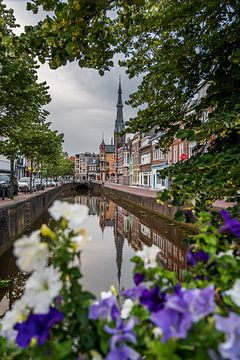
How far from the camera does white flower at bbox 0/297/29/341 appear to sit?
111cm

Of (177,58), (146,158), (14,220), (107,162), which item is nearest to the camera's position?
(177,58)

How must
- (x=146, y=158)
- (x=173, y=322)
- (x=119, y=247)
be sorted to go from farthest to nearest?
1. (x=146, y=158)
2. (x=119, y=247)
3. (x=173, y=322)

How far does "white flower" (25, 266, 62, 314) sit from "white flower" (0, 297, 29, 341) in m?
0.09

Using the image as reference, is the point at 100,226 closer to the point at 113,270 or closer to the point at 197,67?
the point at 113,270

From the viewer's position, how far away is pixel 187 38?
19.0 ft

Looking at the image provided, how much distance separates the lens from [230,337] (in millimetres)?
811

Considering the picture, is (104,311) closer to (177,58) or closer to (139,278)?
(139,278)

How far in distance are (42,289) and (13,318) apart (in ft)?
0.65

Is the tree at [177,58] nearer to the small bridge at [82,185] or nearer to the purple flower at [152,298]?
the purple flower at [152,298]

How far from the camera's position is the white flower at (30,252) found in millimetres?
1032

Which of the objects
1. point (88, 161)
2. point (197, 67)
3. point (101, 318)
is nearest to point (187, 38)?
point (197, 67)

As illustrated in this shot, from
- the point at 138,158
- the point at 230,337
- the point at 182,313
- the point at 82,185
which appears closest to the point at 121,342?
the point at 182,313

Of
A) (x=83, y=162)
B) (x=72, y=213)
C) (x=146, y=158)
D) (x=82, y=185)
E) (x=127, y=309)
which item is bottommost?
(x=82, y=185)

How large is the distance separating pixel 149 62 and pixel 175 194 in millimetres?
5742
